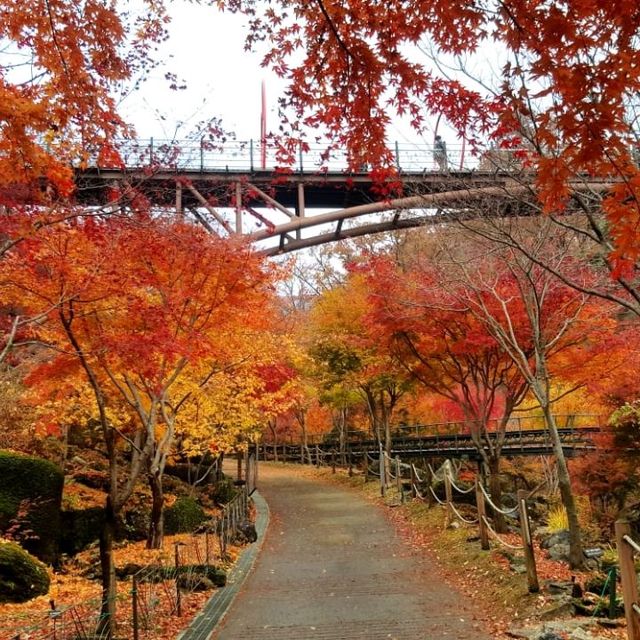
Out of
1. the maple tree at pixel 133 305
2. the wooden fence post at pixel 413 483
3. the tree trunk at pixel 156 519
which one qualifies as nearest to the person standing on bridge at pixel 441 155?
the maple tree at pixel 133 305

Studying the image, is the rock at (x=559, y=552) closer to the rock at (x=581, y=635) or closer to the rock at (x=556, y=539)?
the rock at (x=556, y=539)

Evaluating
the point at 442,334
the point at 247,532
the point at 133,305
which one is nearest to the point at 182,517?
the point at 247,532

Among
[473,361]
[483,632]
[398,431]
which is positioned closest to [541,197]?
[483,632]

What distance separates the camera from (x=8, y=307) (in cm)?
1023

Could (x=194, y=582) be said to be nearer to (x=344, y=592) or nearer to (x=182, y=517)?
(x=344, y=592)

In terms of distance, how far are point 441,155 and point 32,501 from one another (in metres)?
8.59

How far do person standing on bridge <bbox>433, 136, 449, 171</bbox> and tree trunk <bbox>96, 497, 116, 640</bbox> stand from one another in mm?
6067

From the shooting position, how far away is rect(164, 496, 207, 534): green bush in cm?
1274

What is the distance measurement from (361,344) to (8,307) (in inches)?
347

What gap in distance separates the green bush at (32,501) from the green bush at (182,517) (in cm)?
314

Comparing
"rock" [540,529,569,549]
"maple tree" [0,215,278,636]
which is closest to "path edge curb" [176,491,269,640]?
"maple tree" [0,215,278,636]

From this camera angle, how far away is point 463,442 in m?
23.5

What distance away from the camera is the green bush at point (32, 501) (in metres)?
9.12

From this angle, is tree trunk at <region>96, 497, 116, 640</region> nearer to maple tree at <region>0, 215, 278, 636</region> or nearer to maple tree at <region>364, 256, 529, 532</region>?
maple tree at <region>0, 215, 278, 636</region>
